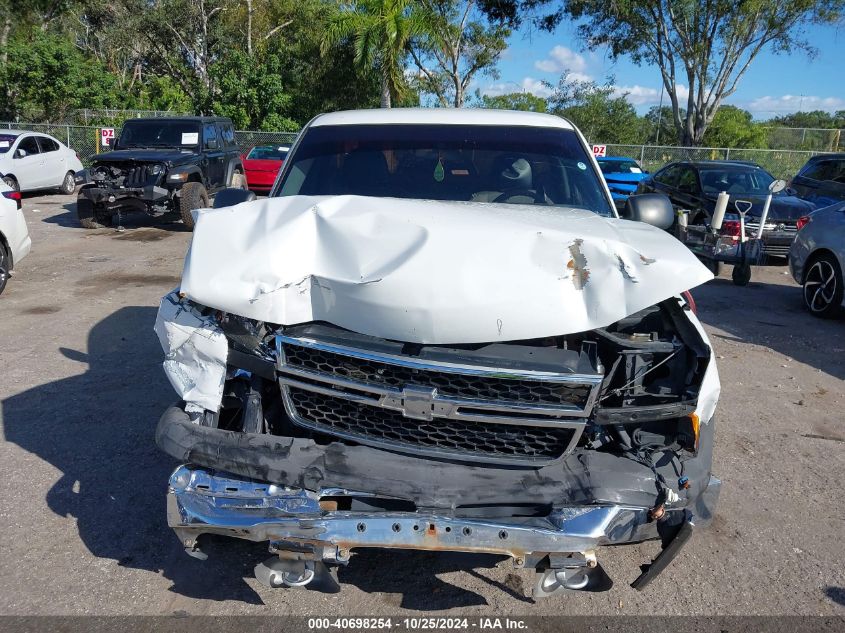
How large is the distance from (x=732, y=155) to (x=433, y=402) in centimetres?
2588

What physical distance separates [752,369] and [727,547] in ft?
10.6

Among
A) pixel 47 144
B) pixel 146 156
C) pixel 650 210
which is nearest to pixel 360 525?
pixel 650 210

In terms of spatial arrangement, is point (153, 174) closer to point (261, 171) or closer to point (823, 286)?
point (261, 171)

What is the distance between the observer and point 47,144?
17438 mm

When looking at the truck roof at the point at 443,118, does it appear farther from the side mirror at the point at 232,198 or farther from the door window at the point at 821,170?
the door window at the point at 821,170

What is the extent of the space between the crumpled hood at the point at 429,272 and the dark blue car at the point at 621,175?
1590cm

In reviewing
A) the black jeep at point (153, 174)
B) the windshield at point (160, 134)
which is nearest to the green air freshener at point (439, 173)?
the black jeep at point (153, 174)

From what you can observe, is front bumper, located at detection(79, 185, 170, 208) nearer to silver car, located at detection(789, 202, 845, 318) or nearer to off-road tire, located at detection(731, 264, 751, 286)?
off-road tire, located at detection(731, 264, 751, 286)

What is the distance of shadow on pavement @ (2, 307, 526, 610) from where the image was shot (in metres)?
3.18

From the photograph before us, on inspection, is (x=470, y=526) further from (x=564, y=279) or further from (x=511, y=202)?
(x=511, y=202)

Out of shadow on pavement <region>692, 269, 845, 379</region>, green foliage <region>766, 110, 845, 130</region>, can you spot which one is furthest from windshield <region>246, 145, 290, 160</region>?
green foliage <region>766, 110, 845, 130</region>

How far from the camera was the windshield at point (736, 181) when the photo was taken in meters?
11.7


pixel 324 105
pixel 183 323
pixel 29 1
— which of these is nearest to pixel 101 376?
pixel 183 323

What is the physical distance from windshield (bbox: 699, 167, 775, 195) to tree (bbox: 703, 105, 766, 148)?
2422cm
